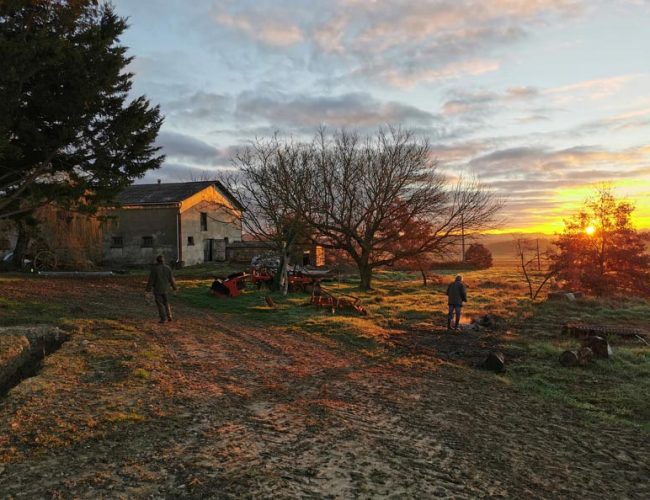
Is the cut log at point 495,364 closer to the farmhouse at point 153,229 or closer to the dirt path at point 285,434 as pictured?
the dirt path at point 285,434

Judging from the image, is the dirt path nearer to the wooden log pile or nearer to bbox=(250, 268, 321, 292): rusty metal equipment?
the wooden log pile

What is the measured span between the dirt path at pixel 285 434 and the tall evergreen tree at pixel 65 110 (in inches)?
247

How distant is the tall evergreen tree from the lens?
37.1 feet

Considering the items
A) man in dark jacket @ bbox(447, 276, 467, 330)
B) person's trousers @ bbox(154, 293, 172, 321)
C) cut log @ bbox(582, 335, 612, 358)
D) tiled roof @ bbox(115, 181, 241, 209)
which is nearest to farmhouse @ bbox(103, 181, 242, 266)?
tiled roof @ bbox(115, 181, 241, 209)

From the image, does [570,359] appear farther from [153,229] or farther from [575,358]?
[153,229]

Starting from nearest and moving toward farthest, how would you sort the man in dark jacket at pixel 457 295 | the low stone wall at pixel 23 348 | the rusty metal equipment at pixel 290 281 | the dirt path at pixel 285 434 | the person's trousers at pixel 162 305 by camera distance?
1. the dirt path at pixel 285 434
2. the low stone wall at pixel 23 348
3. the person's trousers at pixel 162 305
4. the man in dark jacket at pixel 457 295
5. the rusty metal equipment at pixel 290 281

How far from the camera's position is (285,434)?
5625 mm

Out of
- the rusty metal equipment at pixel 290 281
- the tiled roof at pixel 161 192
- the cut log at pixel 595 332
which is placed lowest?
the cut log at pixel 595 332

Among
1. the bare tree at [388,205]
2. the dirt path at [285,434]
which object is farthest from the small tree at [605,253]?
the dirt path at [285,434]

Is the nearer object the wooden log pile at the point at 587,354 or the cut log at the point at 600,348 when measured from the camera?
the wooden log pile at the point at 587,354

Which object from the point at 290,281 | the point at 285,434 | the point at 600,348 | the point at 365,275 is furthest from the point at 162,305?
the point at 365,275

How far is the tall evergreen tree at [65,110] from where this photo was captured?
11.3 meters

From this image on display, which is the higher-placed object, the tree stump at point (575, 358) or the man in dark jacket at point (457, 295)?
the man in dark jacket at point (457, 295)

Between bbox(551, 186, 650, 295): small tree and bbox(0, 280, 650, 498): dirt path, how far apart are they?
19.1 m
